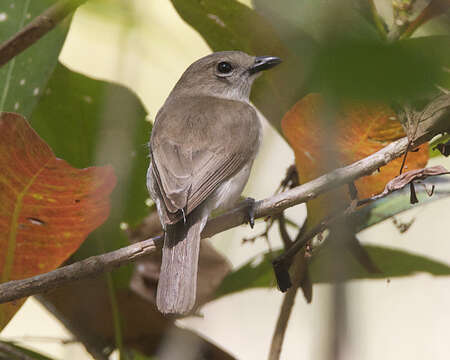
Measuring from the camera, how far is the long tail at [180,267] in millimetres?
1487

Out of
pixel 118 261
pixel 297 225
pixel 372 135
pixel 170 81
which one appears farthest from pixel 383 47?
pixel 170 81

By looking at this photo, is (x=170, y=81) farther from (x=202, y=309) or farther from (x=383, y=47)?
(x=383, y=47)

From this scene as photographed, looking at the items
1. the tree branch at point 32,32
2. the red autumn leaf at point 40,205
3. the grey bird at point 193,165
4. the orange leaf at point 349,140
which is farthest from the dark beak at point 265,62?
the tree branch at point 32,32

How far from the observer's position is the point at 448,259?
226 centimetres

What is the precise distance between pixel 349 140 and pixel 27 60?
0.86m

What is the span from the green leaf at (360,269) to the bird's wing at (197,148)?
0.27 meters

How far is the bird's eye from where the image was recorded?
258 centimetres

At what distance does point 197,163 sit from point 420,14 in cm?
81

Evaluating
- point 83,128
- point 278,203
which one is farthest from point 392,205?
point 83,128

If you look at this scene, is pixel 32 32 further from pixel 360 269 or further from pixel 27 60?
pixel 360 269

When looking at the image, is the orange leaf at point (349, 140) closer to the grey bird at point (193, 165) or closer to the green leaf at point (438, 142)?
the green leaf at point (438, 142)

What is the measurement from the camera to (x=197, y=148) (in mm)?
1956

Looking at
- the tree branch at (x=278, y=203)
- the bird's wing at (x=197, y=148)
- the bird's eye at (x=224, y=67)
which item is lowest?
the bird's wing at (x=197, y=148)

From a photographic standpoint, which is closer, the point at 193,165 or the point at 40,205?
the point at 40,205
